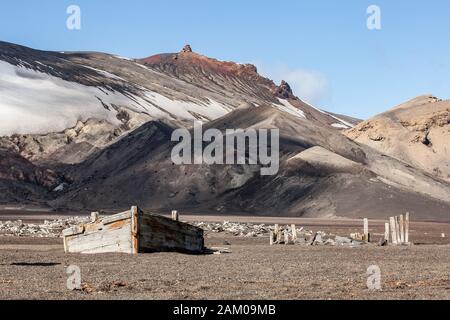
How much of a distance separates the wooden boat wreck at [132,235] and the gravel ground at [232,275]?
893 mm

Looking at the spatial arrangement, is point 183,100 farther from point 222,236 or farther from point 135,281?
point 135,281

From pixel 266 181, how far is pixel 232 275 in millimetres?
77811

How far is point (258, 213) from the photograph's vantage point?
304ft

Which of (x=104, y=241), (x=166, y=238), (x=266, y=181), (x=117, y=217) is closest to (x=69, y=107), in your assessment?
(x=266, y=181)

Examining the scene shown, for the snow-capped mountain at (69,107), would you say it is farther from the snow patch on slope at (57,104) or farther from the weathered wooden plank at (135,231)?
the weathered wooden plank at (135,231)

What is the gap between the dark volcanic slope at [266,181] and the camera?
9031cm

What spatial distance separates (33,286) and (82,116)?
5237 inches

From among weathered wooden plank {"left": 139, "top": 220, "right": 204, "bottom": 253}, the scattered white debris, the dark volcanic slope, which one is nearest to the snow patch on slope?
the dark volcanic slope

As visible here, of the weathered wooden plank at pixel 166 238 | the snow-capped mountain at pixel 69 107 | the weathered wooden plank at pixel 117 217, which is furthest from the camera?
the snow-capped mountain at pixel 69 107

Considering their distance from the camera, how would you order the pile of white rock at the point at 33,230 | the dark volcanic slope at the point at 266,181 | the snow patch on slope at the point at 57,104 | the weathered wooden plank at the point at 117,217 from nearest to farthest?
the weathered wooden plank at the point at 117,217 → the pile of white rock at the point at 33,230 → the dark volcanic slope at the point at 266,181 → the snow patch on slope at the point at 57,104

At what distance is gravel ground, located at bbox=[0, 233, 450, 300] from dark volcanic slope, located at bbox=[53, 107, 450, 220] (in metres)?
54.9

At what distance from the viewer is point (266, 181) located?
10031cm

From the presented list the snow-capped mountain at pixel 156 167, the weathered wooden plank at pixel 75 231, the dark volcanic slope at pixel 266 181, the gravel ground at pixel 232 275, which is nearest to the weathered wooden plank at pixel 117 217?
the weathered wooden plank at pixel 75 231

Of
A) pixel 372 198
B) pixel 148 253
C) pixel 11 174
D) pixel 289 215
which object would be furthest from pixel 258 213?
pixel 148 253
